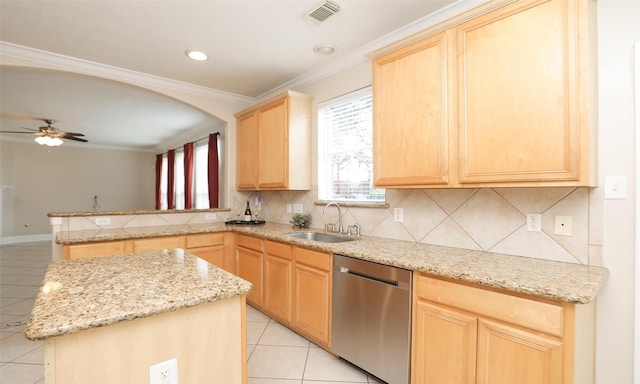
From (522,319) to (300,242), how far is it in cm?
157

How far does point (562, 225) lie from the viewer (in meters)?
1.70

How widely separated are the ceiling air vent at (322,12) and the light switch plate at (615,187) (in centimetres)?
195

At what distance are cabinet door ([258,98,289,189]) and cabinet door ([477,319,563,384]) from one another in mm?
2301

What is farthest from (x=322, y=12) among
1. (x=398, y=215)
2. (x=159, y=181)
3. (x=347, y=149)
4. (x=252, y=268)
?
(x=159, y=181)

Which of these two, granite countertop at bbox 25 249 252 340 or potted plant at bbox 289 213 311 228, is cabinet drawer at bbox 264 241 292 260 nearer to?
potted plant at bbox 289 213 311 228

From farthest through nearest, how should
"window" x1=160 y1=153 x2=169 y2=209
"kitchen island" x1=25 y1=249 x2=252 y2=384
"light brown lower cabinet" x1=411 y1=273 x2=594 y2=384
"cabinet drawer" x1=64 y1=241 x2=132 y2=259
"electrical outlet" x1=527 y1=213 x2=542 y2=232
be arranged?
"window" x1=160 y1=153 x2=169 y2=209, "cabinet drawer" x1=64 y1=241 x2=132 y2=259, "electrical outlet" x1=527 y1=213 x2=542 y2=232, "light brown lower cabinet" x1=411 y1=273 x2=594 y2=384, "kitchen island" x1=25 y1=249 x2=252 y2=384

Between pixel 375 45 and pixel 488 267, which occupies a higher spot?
pixel 375 45

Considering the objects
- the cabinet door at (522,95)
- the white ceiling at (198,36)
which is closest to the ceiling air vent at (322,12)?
the white ceiling at (198,36)

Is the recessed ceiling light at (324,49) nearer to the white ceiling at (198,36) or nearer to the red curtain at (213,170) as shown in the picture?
the white ceiling at (198,36)

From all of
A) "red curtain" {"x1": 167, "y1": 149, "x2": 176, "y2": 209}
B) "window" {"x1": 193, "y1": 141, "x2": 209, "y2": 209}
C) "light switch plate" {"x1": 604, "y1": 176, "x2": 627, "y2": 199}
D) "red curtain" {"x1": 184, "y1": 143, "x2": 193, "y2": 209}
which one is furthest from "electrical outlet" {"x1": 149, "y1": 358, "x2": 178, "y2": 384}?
"red curtain" {"x1": 167, "y1": 149, "x2": 176, "y2": 209}

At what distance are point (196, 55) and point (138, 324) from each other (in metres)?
2.63

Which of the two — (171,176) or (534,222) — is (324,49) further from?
(171,176)

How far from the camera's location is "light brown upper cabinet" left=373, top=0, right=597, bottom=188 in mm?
1434

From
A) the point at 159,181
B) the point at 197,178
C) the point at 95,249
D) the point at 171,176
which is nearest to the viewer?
the point at 95,249
